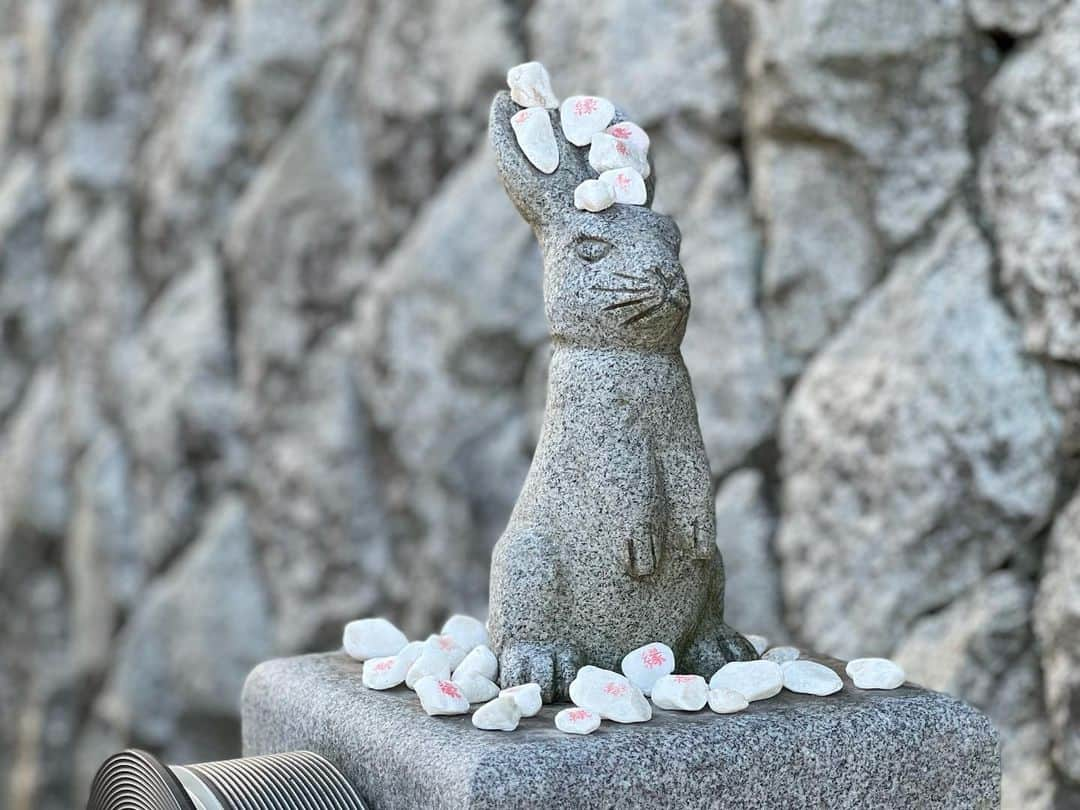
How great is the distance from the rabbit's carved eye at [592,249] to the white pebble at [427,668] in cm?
48

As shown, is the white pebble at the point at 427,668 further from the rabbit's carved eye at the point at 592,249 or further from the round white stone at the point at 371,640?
the rabbit's carved eye at the point at 592,249

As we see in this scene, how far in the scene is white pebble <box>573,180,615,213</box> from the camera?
1.57m

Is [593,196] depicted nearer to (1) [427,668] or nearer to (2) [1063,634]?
(1) [427,668]

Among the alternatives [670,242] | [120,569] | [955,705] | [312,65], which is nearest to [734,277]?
[670,242]

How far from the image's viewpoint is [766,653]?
171cm

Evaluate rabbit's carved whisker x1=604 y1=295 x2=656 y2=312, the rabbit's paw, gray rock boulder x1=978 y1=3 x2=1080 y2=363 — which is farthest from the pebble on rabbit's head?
gray rock boulder x1=978 y1=3 x2=1080 y2=363

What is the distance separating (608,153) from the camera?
1.63 meters

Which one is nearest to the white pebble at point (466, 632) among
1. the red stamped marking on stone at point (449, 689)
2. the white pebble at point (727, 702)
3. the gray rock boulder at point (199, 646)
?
the red stamped marking on stone at point (449, 689)

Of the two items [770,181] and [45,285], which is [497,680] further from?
[45,285]

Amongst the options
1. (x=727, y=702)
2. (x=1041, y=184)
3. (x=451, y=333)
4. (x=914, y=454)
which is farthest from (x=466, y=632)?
(x=451, y=333)

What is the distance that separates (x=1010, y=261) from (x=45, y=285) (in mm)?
3348

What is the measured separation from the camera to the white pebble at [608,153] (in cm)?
163

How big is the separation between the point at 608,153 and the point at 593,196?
0.28ft

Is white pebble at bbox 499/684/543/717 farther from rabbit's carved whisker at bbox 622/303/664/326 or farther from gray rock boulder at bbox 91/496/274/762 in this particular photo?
gray rock boulder at bbox 91/496/274/762
